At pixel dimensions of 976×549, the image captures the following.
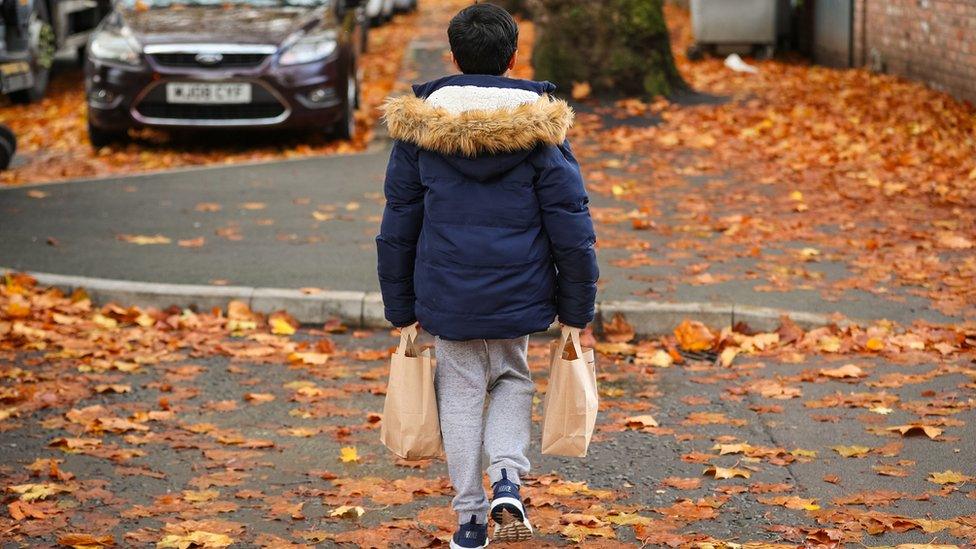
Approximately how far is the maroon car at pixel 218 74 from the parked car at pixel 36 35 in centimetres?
74

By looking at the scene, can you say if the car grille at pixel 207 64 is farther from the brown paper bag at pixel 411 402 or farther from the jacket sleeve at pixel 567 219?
the jacket sleeve at pixel 567 219

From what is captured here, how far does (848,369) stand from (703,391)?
2.15ft

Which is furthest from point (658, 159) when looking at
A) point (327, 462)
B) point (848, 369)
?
point (327, 462)

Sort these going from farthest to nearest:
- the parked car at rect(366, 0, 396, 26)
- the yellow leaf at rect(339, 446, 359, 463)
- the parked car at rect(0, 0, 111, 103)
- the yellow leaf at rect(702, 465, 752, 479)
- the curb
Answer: the parked car at rect(366, 0, 396, 26), the parked car at rect(0, 0, 111, 103), the curb, the yellow leaf at rect(339, 446, 359, 463), the yellow leaf at rect(702, 465, 752, 479)

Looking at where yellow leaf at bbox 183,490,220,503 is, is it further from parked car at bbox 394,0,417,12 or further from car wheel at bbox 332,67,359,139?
parked car at bbox 394,0,417,12

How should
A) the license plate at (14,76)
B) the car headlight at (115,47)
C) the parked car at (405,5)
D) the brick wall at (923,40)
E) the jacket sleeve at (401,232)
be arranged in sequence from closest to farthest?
the jacket sleeve at (401,232)
the license plate at (14,76)
the car headlight at (115,47)
the brick wall at (923,40)
the parked car at (405,5)

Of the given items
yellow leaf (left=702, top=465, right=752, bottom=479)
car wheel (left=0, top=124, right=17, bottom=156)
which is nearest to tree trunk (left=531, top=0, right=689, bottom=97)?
car wheel (left=0, top=124, right=17, bottom=156)

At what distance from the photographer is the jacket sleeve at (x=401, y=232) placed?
3773mm

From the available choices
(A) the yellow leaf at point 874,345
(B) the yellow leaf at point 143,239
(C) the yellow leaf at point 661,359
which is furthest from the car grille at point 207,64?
(A) the yellow leaf at point 874,345

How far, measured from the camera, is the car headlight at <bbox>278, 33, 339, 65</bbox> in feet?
38.8

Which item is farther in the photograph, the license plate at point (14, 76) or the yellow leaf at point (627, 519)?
the license plate at point (14, 76)

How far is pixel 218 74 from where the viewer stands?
11.6 m

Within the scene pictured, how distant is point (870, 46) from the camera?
52.7 feet

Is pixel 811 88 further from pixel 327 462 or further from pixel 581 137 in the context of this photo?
pixel 327 462
